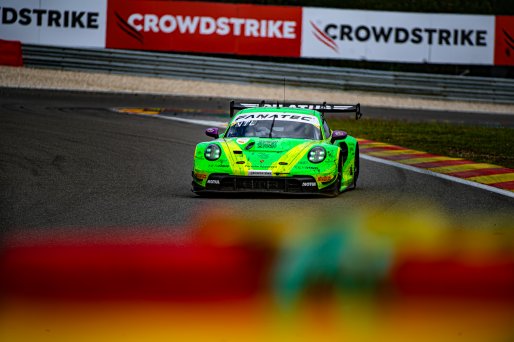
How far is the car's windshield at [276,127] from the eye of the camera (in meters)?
12.3

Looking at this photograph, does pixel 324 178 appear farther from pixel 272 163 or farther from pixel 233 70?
pixel 233 70

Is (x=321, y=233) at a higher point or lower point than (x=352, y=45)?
lower

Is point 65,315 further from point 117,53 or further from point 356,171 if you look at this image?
point 117,53

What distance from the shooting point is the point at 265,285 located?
22.2ft

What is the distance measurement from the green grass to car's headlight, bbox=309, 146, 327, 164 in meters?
5.41

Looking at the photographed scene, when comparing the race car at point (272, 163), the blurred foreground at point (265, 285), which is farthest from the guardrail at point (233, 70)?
the blurred foreground at point (265, 285)

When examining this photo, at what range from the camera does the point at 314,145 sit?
1180cm

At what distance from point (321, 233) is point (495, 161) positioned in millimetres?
8466

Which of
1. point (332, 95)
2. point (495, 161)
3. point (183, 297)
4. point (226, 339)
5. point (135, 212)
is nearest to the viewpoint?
point (226, 339)

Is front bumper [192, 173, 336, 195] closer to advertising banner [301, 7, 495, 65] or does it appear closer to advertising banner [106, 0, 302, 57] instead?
advertising banner [106, 0, 302, 57]

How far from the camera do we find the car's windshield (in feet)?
40.5

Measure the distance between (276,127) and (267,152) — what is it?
82cm

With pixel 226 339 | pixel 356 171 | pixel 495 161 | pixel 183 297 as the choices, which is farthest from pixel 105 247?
pixel 495 161

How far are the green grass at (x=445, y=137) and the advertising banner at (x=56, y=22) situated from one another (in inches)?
350
